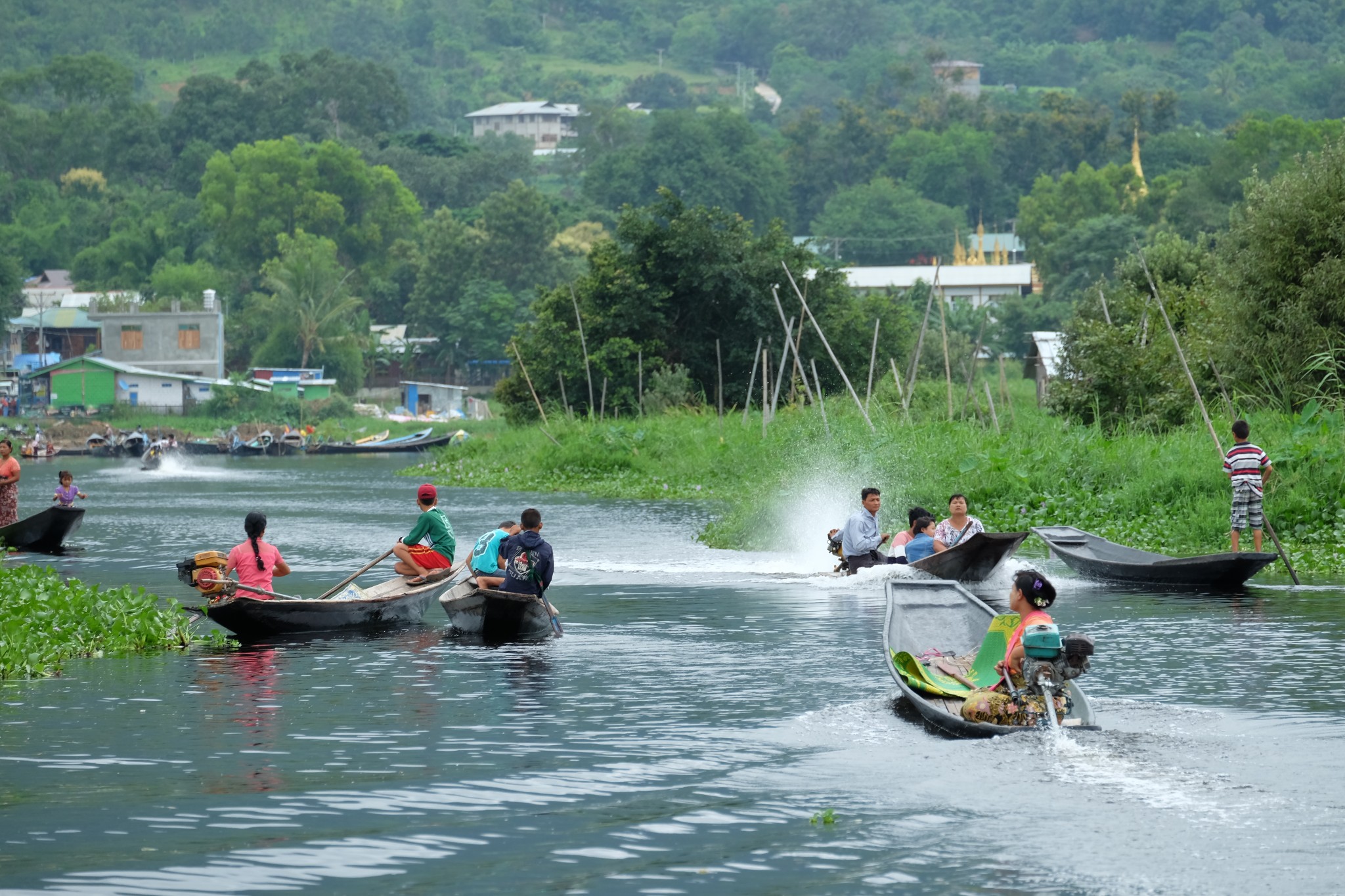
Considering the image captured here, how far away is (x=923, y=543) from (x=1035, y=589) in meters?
8.47

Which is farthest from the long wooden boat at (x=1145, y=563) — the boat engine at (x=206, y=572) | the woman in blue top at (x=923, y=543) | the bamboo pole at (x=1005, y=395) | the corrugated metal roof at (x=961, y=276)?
the corrugated metal roof at (x=961, y=276)

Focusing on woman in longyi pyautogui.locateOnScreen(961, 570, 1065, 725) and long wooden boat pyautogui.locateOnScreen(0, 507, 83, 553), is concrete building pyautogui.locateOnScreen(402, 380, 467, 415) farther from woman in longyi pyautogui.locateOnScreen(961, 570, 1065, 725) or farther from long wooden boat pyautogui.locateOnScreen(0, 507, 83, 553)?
woman in longyi pyautogui.locateOnScreen(961, 570, 1065, 725)

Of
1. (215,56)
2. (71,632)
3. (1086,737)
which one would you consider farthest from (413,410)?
(215,56)

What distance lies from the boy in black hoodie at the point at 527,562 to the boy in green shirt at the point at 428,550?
1694 millimetres

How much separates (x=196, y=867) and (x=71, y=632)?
26.5 feet

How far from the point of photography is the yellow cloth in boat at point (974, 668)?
12.4m

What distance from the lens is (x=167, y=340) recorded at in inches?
3565

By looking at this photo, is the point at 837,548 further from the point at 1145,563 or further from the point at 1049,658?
the point at 1049,658

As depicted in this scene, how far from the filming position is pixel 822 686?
48.3 ft

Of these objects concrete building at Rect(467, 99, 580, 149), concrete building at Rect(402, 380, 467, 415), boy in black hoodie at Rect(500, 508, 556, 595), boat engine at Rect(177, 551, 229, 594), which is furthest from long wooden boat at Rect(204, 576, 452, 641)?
concrete building at Rect(467, 99, 580, 149)

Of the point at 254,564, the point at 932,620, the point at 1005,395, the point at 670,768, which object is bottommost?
the point at 670,768

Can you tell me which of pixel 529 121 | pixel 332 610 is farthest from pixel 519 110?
pixel 332 610

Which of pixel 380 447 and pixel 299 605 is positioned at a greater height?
pixel 380 447

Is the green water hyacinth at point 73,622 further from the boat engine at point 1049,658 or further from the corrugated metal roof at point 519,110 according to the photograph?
the corrugated metal roof at point 519,110
